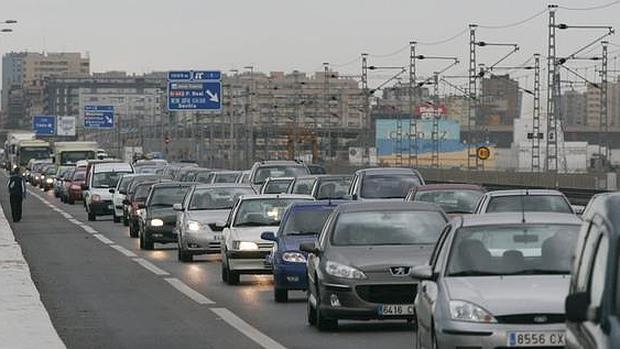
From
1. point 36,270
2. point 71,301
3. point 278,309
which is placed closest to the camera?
point 278,309

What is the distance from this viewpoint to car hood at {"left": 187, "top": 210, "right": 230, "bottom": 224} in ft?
114

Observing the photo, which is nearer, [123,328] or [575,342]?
→ [575,342]

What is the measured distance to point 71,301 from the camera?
2491 centimetres

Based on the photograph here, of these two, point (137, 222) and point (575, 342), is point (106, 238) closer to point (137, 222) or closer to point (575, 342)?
point (137, 222)

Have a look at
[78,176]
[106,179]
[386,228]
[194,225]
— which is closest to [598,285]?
[386,228]

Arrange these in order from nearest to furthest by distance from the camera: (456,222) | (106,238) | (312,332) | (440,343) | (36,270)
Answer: (440,343) < (456,222) < (312,332) < (36,270) < (106,238)

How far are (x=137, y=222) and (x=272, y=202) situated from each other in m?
18.2

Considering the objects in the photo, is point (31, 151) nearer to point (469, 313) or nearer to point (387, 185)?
point (387, 185)

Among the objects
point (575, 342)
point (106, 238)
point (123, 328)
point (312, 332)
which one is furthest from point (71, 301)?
point (106, 238)

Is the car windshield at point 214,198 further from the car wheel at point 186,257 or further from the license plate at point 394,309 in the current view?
the license plate at point 394,309

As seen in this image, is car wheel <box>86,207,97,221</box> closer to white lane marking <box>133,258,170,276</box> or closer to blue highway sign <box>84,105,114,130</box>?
white lane marking <box>133,258,170,276</box>

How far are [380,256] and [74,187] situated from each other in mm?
63637

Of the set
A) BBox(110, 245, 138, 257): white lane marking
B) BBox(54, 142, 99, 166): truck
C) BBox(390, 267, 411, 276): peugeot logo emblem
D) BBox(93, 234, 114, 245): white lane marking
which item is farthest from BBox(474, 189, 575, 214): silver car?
BBox(54, 142, 99, 166): truck

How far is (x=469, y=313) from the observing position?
13.2 m
